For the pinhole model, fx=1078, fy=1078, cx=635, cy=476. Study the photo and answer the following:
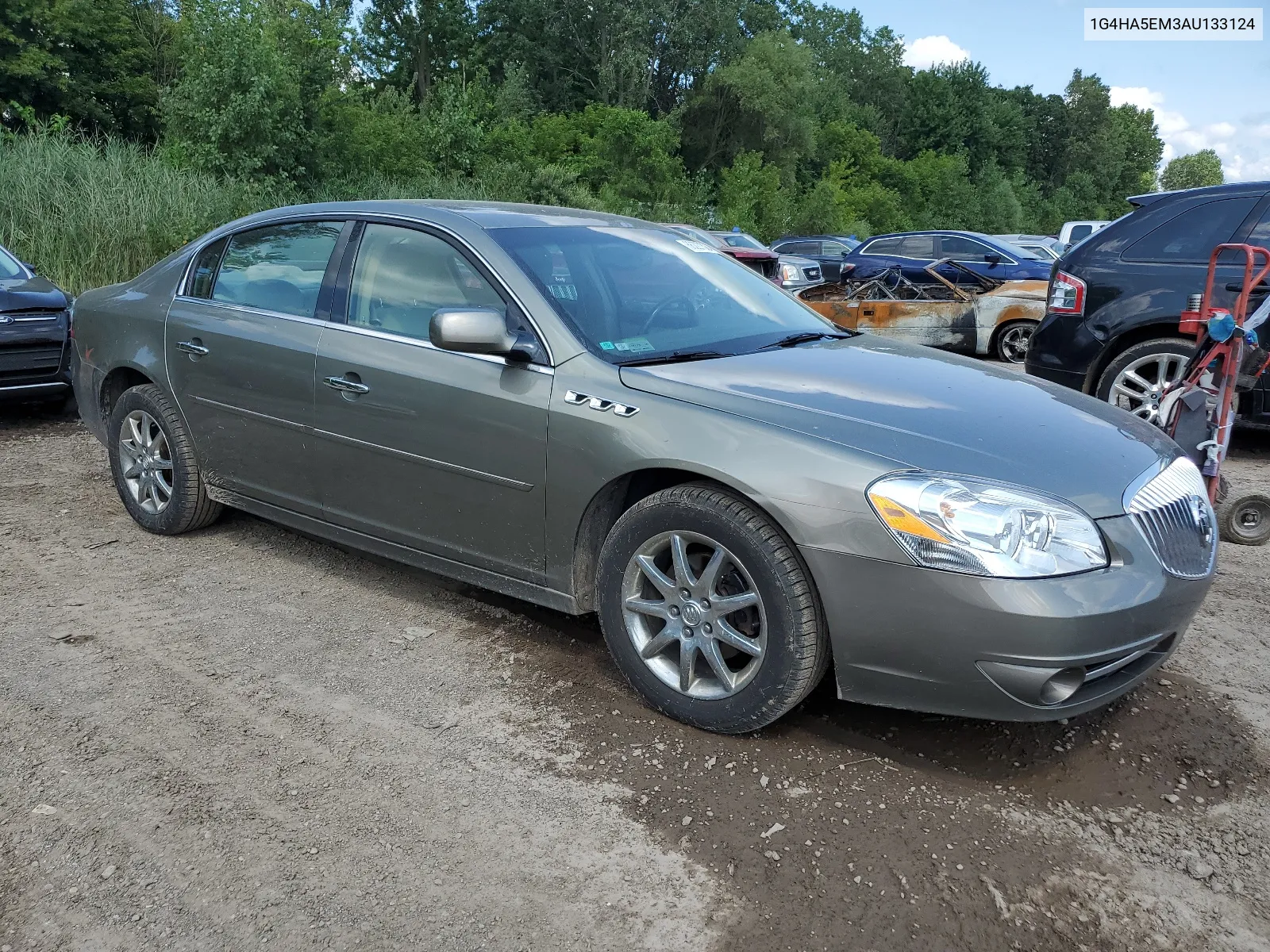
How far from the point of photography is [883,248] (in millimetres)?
18781

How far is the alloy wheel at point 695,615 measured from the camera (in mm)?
3143

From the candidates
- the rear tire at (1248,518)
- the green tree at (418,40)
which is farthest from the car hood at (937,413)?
the green tree at (418,40)

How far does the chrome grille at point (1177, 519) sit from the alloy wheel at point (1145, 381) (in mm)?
3515

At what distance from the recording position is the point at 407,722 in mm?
3363

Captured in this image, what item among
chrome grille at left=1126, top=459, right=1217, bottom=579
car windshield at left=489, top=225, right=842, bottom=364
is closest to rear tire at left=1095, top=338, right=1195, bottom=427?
car windshield at left=489, top=225, right=842, bottom=364

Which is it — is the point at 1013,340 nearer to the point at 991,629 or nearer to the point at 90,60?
the point at 991,629

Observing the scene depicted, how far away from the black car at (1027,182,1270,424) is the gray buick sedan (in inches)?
Answer: 135

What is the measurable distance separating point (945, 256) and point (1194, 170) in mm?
137018

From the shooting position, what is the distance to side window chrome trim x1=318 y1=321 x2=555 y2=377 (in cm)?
359

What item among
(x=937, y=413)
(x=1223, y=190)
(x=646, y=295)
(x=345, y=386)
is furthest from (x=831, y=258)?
(x=937, y=413)

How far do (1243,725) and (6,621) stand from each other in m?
4.39

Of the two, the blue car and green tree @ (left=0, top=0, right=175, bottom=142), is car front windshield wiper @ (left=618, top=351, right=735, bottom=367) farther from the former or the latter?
green tree @ (left=0, top=0, right=175, bottom=142)

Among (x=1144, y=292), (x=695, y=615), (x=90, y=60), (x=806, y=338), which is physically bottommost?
(x=695, y=615)

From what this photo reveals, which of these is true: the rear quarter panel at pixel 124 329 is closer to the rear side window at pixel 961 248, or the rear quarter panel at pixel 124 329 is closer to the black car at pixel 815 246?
the rear side window at pixel 961 248
